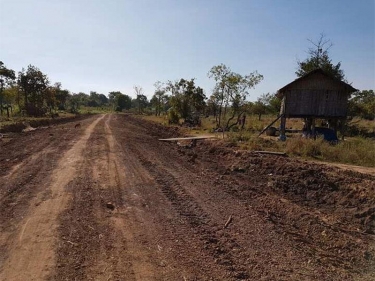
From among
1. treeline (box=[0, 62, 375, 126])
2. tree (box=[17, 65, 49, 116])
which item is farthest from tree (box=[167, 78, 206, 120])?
tree (box=[17, 65, 49, 116])

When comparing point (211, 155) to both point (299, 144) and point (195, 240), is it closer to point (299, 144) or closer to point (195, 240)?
point (299, 144)

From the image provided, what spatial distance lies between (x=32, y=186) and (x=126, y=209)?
3.15 m

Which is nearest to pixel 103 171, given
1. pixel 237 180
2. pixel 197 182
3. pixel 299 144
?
pixel 197 182

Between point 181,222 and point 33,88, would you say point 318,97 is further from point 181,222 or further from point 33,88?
point 33,88

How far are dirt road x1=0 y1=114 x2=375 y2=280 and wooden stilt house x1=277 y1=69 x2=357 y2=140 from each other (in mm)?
9473

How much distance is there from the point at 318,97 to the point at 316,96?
0.46ft

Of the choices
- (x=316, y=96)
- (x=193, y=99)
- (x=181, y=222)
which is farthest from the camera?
(x=193, y=99)

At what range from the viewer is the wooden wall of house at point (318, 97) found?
2006cm

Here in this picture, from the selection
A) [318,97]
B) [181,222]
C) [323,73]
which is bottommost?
[181,222]

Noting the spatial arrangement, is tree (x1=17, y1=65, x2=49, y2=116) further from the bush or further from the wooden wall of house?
the wooden wall of house

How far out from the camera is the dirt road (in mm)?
4727

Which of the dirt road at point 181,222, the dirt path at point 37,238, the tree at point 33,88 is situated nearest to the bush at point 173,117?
the tree at point 33,88

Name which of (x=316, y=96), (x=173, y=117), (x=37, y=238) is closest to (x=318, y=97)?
(x=316, y=96)

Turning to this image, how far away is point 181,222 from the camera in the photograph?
6473 millimetres
